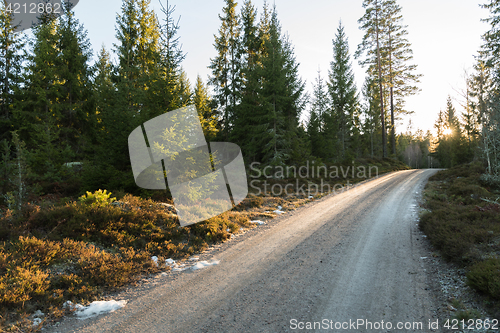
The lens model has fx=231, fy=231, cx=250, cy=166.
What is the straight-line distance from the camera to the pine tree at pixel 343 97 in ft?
95.6

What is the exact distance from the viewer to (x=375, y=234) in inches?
298

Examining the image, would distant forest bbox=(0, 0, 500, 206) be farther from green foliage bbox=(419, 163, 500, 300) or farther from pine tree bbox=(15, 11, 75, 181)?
green foliage bbox=(419, 163, 500, 300)

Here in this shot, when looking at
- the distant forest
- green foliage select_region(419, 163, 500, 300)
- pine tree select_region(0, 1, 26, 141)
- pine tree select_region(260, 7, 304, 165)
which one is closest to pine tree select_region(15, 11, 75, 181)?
the distant forest

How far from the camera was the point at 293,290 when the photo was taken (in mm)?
4551

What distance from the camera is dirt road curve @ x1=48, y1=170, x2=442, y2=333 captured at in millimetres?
3650

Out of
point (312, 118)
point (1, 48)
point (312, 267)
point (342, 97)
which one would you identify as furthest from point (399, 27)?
point (1, 48)

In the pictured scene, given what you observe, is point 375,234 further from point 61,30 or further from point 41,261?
point 61,30

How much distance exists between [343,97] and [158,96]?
25.5 m

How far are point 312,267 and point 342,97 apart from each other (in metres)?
28.3

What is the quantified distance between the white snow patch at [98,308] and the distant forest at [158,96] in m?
6.42

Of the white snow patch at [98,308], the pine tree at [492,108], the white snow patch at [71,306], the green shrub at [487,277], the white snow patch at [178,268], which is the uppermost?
the pine tree at [492,108]

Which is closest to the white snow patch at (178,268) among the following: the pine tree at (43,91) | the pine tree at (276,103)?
the pine tree at (276,103)

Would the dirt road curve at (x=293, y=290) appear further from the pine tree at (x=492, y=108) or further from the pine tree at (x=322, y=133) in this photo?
the pine tree at (x=322, y=133)

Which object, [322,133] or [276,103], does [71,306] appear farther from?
[322,133]
